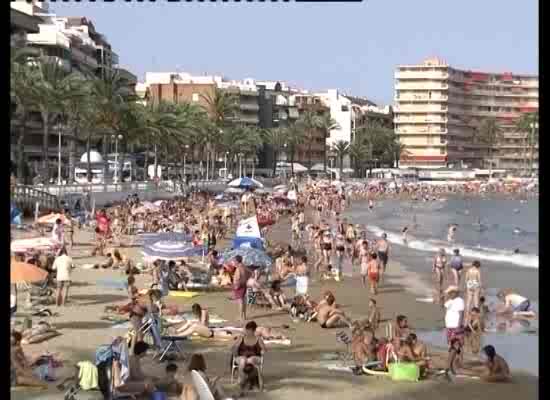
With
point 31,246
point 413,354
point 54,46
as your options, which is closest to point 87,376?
point 413,354

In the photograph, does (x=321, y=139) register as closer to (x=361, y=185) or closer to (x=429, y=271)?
(x=361, y=185)

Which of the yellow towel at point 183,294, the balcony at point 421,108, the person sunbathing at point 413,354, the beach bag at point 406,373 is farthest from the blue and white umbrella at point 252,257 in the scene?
the balcony at point 421,108

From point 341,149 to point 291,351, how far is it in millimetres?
106466

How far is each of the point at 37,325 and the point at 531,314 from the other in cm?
951

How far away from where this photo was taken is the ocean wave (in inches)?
1176

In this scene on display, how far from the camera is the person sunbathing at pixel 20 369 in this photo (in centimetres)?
996

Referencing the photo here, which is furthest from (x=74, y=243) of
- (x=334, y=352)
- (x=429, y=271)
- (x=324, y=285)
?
(x=334, y=352)

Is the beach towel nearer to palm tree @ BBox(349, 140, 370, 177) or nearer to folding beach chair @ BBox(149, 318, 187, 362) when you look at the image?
folding beach chair @ BBox(149, 318, 187, 362)

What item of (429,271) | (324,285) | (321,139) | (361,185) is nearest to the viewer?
(324,285)

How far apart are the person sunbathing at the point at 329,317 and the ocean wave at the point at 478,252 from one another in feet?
42.6

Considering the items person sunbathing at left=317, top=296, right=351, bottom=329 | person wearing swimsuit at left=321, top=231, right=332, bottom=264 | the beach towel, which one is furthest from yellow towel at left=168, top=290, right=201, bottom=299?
person wearing swimsuit at left=321, top=231, right=332, bottom=264

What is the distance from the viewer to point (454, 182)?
399ft

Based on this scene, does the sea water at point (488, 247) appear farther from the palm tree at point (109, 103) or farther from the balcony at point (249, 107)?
the balcony at point (249, 107)

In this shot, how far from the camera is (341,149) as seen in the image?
118 meters
